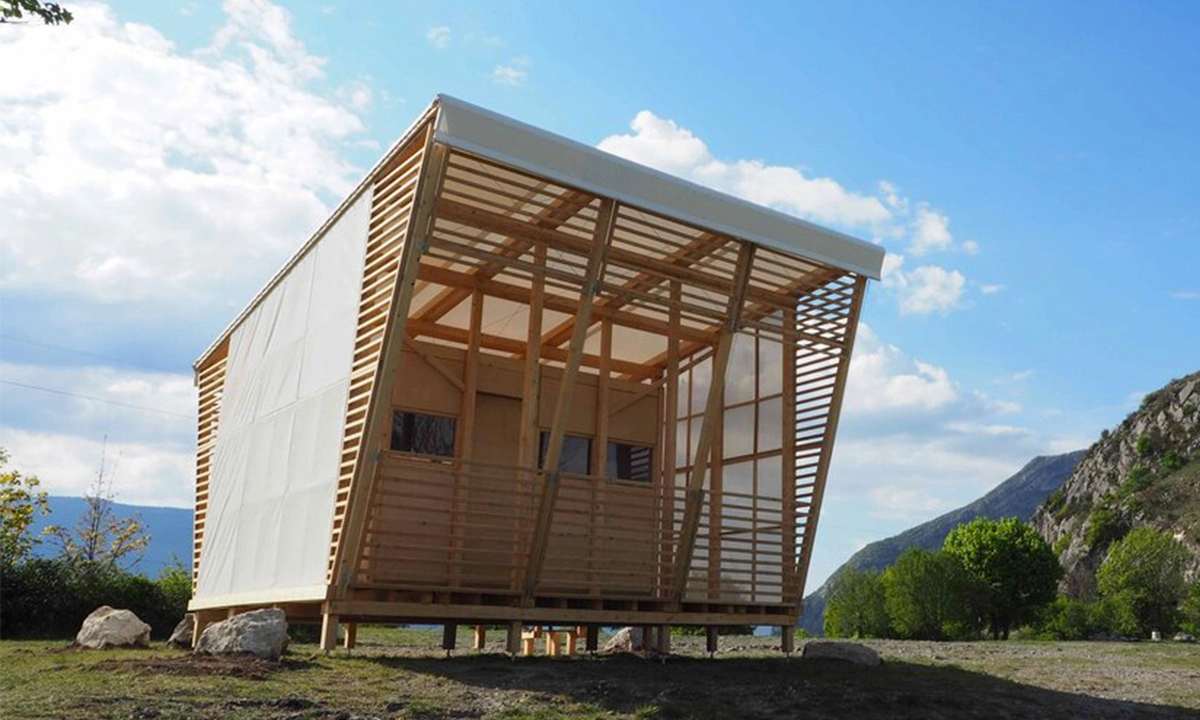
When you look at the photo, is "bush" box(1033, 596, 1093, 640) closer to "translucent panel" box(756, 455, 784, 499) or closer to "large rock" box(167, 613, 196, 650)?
"translucent panel" box(756, 455, 784, 499)

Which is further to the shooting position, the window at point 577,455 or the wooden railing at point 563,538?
the window at point 577,455

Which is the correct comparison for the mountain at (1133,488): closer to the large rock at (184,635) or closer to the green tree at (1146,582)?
the green tree at (1146,582)

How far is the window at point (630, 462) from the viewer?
1594cm

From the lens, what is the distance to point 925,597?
3709 centimetres

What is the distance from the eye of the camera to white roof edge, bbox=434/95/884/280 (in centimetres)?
1091

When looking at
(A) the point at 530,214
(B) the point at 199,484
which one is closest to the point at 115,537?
(B) the point at 199,484

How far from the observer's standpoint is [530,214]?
1275 cm

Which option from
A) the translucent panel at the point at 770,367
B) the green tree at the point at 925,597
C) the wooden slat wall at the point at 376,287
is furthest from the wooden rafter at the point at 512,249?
the green tree at the point at 925,597

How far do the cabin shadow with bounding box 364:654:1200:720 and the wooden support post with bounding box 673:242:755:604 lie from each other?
1843 millimetres

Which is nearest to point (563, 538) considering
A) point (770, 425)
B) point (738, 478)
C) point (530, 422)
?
point (530, 422)

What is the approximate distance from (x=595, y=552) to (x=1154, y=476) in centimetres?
7138

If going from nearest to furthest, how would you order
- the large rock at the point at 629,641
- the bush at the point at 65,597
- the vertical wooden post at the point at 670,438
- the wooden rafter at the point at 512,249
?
1. the wooden rafter at the point at 512,249
2. the vertical wooden post at the point at 670,438
3. the large rock at the point at 629,641
4. the bush at the point at 65,597

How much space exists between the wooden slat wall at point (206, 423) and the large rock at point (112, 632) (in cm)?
292

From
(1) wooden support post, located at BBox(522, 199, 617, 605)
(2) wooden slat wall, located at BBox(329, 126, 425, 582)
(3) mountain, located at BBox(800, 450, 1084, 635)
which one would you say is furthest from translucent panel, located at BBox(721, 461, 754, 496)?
(3) mountain, located at BBox(800, 450, 1084, 635)
